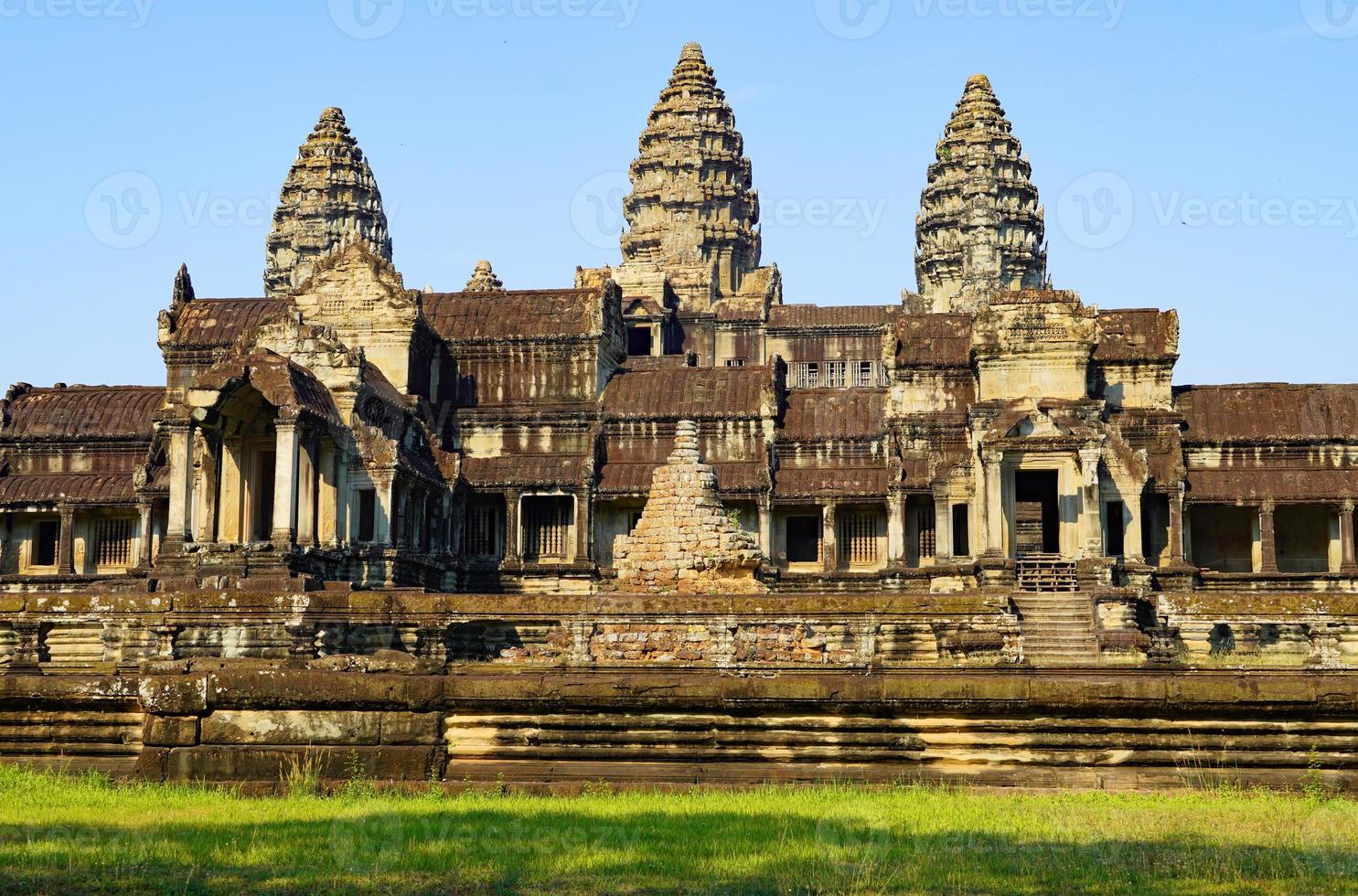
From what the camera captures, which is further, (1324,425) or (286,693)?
(1324,425)

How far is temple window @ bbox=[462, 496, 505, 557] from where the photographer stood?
4225cm

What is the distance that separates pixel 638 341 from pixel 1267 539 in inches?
1129

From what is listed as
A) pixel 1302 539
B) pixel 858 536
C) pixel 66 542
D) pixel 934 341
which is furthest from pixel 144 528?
pixel 1302 539

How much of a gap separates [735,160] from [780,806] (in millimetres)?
66957

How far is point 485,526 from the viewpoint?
42469 mm

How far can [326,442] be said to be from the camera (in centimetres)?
3647

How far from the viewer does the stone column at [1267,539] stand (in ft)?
126

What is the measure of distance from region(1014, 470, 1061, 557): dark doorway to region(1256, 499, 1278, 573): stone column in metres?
4.75

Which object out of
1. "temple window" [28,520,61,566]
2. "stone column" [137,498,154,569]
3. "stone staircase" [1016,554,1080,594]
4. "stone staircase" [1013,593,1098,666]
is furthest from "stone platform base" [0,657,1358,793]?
"temple window" [28,520,61,566]

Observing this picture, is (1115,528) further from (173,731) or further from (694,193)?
(694,193)

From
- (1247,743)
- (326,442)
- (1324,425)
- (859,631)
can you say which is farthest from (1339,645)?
(326,442)

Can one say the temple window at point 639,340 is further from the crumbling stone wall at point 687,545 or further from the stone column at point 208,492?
the crumbling stone wall at point 687,545

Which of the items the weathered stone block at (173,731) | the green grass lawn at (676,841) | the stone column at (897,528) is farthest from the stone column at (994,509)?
the weathered stone block at (173,731)

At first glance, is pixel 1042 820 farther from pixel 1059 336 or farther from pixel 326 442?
pixel 1059 336
